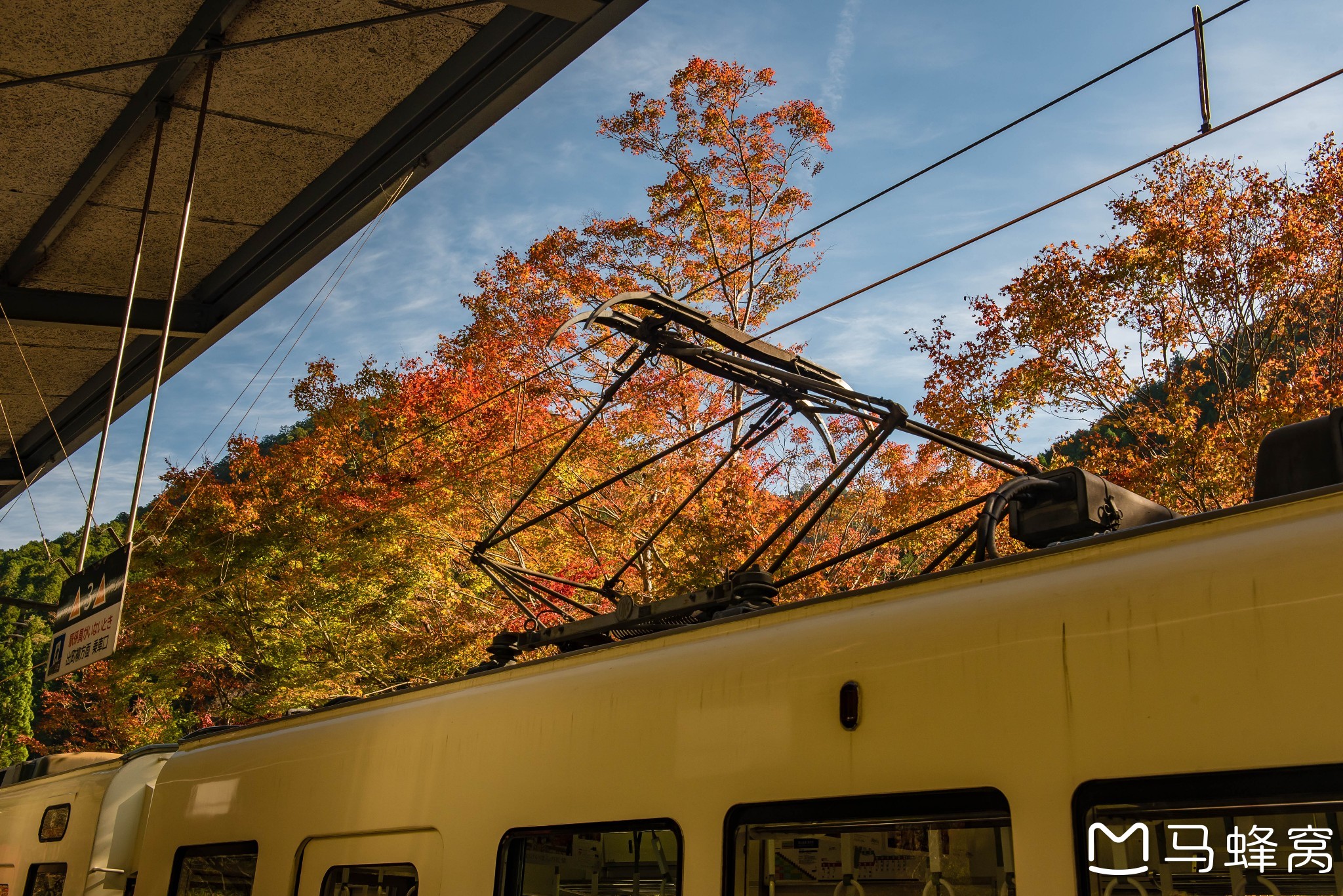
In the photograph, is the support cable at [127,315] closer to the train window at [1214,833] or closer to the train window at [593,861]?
the train window at [593,861]

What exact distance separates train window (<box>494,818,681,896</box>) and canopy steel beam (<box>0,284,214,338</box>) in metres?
7.86

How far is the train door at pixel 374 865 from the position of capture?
3.96 m

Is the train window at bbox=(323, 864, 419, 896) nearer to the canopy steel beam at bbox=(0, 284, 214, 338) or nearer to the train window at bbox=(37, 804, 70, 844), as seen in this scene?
the train window at bbox=(37, 804, 70, 844)

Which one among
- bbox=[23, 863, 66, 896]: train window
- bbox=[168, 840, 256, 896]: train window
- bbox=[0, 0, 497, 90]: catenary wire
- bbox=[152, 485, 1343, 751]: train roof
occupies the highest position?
bbox=[0, 0, 497, 90]: catenary wire

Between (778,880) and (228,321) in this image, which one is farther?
(228,321)

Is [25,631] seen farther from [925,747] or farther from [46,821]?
[925,747]

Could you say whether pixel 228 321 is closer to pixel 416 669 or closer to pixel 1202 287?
pixel 416 669

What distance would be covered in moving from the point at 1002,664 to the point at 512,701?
1.96m

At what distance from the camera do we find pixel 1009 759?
7.96ft

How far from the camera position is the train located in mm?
2100

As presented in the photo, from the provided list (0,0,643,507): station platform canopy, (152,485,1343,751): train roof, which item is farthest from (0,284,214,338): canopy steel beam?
(152,485,1343,751): train roof

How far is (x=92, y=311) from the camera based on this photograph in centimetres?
1038

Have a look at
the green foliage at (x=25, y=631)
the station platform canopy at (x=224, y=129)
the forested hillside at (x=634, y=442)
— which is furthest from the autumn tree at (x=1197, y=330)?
the green foliage at (x=25, y=631)

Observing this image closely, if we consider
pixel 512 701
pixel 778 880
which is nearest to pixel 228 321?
pixel 512 701
